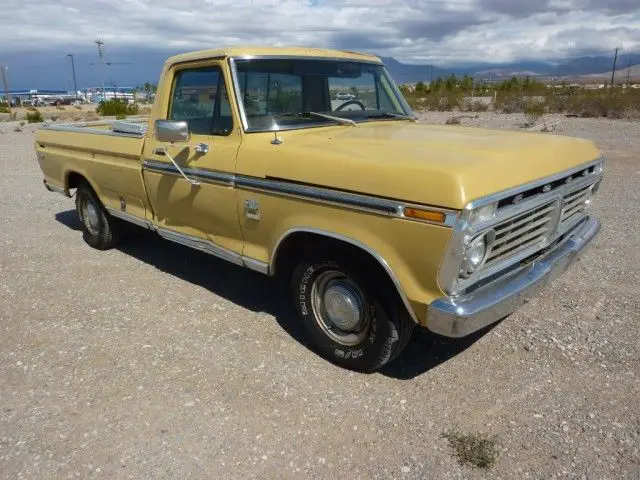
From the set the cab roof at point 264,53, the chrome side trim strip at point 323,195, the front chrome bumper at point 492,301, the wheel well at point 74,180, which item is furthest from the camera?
the wheel well at point 74,180

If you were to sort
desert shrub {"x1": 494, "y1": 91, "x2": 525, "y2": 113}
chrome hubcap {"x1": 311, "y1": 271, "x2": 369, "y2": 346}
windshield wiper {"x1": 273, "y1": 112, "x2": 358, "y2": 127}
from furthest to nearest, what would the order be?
desert shrub {"x1": 494, "y1": 91, "x2": 525, "y2": 113} → windshield wiper {"x1": 273, "y1": 112, "x2": 358, "y2": 127} → chrome hubcap {"x1": 311, "y1": 271, "x2": 369, "y2": 346}

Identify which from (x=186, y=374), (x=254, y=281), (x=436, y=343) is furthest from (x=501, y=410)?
(x=254, y=281)

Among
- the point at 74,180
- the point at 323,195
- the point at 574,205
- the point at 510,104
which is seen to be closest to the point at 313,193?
the point at 323,195

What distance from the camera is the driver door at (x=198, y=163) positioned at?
12.4 feet

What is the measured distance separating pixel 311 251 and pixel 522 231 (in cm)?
128

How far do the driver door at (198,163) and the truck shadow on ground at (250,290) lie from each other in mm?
708

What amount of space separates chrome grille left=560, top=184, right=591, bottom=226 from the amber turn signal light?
118 cm

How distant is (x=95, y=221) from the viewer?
5.95 meters

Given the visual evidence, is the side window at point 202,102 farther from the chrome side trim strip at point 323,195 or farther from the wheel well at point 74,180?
the wheel well at point 74,180

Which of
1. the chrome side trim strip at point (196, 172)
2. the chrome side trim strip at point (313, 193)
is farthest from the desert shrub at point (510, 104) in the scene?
the chrome side trim strip at point (313, 193)

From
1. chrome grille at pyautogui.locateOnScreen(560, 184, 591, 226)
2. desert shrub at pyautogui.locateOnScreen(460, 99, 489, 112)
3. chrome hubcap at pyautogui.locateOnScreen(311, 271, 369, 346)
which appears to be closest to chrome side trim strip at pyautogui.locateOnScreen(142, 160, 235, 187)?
chrome hubcap at pyautogui.locateOnScreen(311, 271, 369, 346)

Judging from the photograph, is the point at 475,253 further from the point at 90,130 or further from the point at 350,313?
the point at 90,130

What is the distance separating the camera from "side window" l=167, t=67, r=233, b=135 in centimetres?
→ 386

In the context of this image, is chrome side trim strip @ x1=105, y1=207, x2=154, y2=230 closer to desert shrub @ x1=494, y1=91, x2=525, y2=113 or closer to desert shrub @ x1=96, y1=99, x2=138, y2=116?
desert shrub @ x1=96, y1=99, x2=138, y2=116
